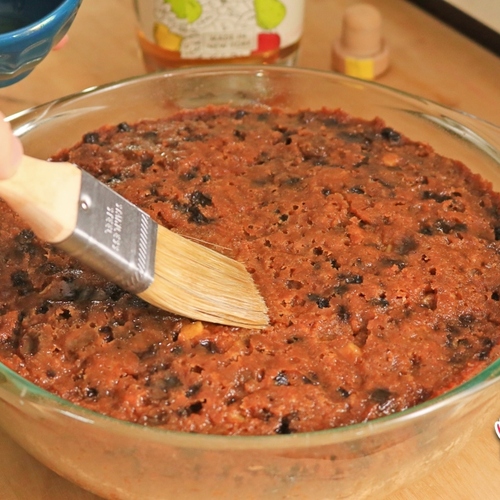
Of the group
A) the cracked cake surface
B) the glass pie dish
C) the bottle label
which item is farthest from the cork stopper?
the glass pie dish

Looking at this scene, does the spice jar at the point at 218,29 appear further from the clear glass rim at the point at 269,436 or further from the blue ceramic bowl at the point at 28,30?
the clear glass rim at the point at 269,436

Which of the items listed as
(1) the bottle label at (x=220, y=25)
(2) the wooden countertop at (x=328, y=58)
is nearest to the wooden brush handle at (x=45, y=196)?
(1) the bottle label at (x=220, y=25)

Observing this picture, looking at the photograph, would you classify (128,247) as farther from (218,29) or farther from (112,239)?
(218,29)

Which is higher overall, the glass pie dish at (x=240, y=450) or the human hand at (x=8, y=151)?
the human hand at (x=8, y=151)

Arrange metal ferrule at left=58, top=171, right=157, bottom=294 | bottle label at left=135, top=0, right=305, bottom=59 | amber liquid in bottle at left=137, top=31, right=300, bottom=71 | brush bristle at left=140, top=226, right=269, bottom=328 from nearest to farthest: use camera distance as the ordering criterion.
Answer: metal ferrule at left=58, top=171, right=157, bottom=294 < brush bristle at left=140, top=226, right=269, bottom=328 < bottle label at left=135, top=0, right=305, bottom=59 < amber liquid in bottle at left=137, top=31, right=300, bottom=71

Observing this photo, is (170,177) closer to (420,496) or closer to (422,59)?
(420,496)

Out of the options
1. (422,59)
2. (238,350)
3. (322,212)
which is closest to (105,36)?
(422,59)

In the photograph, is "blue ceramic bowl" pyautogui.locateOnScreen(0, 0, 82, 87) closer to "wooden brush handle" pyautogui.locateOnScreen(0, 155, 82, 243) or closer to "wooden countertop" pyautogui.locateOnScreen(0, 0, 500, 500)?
"wooden brush handle" pyautogui.locateOnScreen(0, 155, 82, 243)
